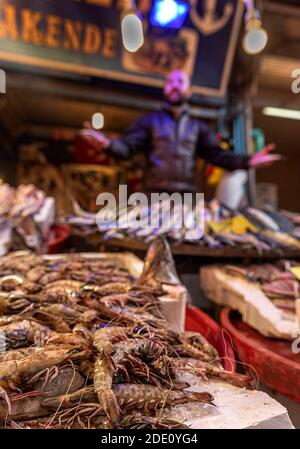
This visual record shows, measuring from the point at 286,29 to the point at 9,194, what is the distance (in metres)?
6.25

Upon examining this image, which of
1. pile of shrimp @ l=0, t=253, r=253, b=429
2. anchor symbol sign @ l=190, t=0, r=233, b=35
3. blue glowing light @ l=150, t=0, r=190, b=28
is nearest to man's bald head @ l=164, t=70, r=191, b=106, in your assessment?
blue glowing light @ l=150, t=0, r=190, b=28

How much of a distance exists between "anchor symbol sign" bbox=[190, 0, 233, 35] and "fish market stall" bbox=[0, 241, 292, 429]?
5.81m

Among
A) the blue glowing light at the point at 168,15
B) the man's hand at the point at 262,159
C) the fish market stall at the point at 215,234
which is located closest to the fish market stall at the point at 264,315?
the fish market stall at the point at 215,234

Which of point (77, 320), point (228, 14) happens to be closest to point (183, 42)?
point (228, 14)

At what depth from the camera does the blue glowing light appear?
608cm

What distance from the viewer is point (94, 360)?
1.51 m

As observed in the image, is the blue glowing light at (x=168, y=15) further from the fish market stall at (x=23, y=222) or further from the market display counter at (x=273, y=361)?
the market display counter at (x=273, y=361)

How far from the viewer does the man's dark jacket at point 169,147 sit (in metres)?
5.11

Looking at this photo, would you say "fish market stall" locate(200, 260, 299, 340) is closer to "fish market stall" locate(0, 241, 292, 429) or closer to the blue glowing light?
"fish market stall" locate(0, 241, 292, 429)

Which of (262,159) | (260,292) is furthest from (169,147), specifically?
(260,292)

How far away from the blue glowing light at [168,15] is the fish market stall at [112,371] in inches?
208

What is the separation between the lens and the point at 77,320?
6.47 ft

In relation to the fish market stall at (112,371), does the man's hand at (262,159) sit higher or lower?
higher

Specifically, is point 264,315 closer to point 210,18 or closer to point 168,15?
point 168,15
